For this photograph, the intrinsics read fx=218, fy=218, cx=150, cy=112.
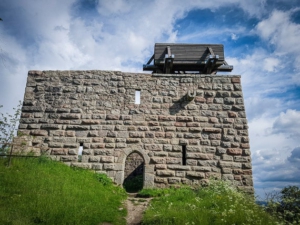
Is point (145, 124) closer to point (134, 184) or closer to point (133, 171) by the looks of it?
point (134, 184)

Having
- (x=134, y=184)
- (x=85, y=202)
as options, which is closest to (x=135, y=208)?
(x=85, y=202)

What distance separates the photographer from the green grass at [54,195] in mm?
4305

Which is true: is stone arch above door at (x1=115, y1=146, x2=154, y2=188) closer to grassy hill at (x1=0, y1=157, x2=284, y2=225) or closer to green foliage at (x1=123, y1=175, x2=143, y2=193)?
grassy hill at (x1=0, y1=157, x2=284, y2=225)

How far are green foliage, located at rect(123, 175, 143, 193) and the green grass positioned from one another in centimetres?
262

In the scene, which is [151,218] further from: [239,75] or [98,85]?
[239,75]

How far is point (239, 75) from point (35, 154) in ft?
28.1

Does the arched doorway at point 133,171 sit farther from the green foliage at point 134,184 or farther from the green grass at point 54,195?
the green grass at point 54,195

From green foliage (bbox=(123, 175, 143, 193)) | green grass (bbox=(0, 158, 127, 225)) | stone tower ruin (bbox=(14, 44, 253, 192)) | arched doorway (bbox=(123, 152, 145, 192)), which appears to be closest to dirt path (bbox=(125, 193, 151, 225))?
green grass (bbox=(0, 158, 127, 225))

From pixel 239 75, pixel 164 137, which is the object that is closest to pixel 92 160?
pixel 164 137

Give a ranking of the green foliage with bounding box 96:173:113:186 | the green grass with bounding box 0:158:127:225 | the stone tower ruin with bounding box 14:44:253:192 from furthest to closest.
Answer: the stone tower ruin with bounding box 14:44:253:192 → the green foliage with bounding box 96:173:113:186 → the green grass with bounding box 0:158:127:225

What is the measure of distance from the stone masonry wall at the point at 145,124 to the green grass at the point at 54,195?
2.94ft

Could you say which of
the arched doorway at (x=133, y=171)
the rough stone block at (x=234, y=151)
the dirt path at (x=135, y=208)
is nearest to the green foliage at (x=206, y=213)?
the dirt path at (x=135, y=208)

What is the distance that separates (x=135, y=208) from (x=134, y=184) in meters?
4.28

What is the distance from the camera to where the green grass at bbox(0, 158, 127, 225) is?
4.30 metres
